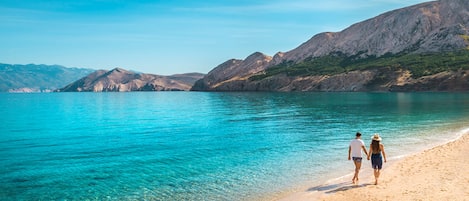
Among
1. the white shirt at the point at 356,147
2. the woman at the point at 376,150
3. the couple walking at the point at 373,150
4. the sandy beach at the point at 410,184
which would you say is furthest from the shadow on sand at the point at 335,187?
the white shirt at the point at 356,147

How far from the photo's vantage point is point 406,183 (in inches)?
909

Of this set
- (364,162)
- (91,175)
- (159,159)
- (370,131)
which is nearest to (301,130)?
(370,131)

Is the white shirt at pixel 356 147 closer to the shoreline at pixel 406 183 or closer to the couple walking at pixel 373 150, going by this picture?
the couple walking at pixel 373 150

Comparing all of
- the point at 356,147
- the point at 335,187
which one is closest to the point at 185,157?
the point at 335,187

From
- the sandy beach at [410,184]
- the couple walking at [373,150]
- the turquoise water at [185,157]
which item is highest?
the couple walking at [373,150]

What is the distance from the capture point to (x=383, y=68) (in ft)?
652

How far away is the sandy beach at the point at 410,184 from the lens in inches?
809

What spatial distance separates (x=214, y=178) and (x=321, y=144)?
17.3m

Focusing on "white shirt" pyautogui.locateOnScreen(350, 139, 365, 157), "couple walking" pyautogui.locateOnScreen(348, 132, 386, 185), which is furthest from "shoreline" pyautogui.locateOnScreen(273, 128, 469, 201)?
"white shirt" pyautogui.locateOnScreen(350, 139, 365, 157)

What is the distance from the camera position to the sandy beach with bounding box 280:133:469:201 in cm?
2055

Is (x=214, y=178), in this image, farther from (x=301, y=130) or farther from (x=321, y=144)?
(x=301, y=130)

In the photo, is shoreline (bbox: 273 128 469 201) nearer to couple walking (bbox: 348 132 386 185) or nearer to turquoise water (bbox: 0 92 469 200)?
couple walking (bbox: 348 132 386 185)

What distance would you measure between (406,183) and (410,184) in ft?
0.89

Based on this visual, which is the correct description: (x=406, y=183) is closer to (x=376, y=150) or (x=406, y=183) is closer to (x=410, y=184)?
(x=410, y=184)
